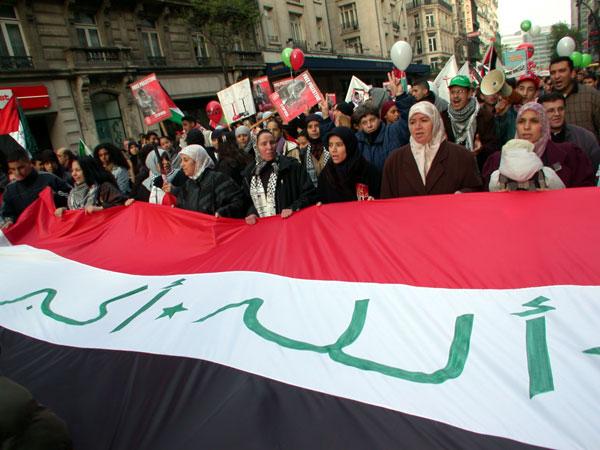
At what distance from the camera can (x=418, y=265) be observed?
239 cm

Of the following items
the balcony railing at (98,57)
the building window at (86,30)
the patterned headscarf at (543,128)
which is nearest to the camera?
the patterned headscarf at (543,128)

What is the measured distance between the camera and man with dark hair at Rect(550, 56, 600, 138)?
13.4 ft

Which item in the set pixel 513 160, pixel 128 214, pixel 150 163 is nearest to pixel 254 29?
pixel 150 163

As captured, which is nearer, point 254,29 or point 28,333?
point 28,333

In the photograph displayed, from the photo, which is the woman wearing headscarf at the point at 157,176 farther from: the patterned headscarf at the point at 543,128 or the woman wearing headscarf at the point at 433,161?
the patterned headscarf at the point at 543,128

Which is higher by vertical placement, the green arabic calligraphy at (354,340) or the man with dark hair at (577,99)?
the man with dark hair at (577,99)

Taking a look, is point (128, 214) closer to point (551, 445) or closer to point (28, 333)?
point (28, 333)

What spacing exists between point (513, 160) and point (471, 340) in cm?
114

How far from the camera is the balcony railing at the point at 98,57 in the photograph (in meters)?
15.5

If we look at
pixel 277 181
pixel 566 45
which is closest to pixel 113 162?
pixel 277 181

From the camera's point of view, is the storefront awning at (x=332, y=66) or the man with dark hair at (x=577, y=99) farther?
the storefront awning at (x=332, y=66)

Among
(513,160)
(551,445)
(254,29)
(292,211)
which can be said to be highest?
(254,29)

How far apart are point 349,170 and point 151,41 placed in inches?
736

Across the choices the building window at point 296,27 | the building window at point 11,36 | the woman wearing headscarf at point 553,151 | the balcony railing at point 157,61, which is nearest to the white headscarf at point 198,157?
the woman wearing headscarf at point 553,151
